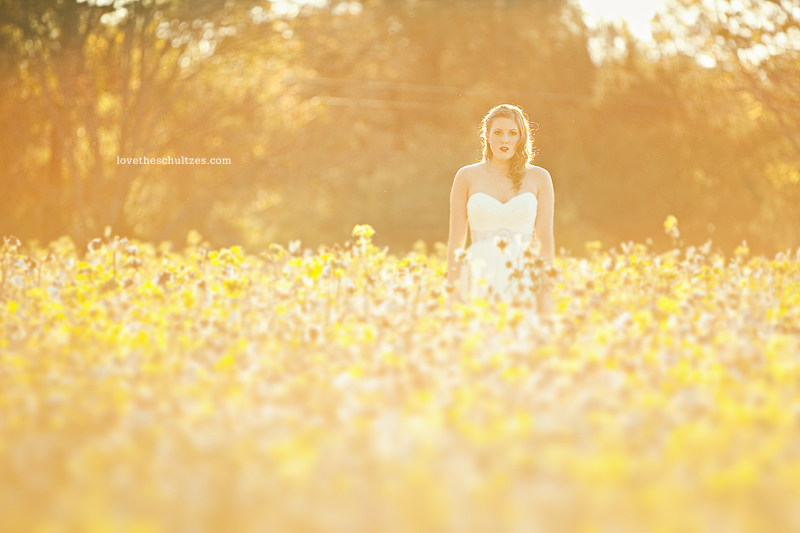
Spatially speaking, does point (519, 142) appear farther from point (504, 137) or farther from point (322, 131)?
point (322, 131)

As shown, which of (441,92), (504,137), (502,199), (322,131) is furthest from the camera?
(441,92)

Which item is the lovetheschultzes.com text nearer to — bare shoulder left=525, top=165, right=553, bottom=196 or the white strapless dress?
the white strapless dress

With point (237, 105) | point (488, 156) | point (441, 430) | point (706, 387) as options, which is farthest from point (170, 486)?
point (237, 105)

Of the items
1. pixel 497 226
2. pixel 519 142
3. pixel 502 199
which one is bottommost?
pixel 497 226

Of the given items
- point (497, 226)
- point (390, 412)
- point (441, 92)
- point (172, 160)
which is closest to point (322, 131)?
point (172, 160)

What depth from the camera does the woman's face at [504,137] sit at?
6.68m

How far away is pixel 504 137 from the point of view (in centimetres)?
673

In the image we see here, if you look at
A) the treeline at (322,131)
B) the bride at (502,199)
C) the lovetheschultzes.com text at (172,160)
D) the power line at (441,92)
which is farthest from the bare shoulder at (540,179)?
the power line at (441,92)

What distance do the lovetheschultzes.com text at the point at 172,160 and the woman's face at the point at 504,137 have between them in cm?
1104

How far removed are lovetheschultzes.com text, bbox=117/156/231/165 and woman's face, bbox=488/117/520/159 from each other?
1104 cm

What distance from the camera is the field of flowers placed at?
250cm

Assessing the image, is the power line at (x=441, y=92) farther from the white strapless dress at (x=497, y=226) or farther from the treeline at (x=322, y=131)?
the white strapless dress at (x=497, y=226)

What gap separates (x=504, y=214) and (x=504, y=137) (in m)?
0.52

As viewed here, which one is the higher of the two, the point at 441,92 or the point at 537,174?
the point at 441,92
